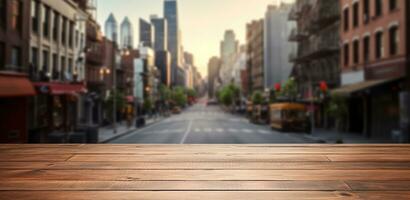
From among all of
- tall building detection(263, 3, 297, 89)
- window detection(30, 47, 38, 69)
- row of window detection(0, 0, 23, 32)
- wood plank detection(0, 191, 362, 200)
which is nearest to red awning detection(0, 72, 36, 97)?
row of window detection(0, 0, 23, 32)

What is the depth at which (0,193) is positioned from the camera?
278cm

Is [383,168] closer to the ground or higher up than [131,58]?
closer to the ground

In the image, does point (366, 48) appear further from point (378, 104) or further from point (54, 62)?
point (54, 62)

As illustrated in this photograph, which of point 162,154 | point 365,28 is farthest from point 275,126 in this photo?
point 162,154

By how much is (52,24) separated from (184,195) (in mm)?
32187

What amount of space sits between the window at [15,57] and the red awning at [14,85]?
2.19m

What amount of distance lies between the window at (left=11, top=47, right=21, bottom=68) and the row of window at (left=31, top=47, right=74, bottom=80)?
7.79 feet

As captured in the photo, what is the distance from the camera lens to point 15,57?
25906mm

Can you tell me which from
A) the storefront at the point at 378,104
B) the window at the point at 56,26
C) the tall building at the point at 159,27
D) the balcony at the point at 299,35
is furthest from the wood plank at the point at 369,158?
the balcony at the point at 299,35

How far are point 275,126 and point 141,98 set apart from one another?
51.3 meters

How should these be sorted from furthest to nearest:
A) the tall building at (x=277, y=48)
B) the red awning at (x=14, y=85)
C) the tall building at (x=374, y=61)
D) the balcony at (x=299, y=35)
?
the tall building at (x=277, y=48) → the balcony at (x=299, y=35) → the tall building at (x=374, y=61) → the red awning at (x=14, y=85)

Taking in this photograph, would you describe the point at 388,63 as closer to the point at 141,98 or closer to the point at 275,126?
the point at 275,126

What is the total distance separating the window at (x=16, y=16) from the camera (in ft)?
77.9

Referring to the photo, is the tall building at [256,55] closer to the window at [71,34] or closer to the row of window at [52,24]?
the window at [71,34]
